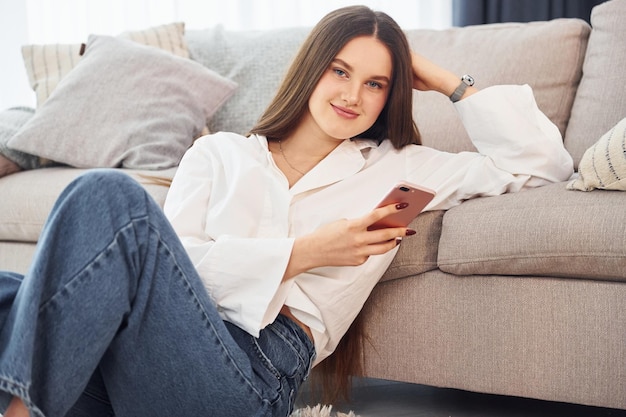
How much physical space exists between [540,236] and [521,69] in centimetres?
97

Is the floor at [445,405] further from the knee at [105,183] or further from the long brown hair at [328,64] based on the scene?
the knee at [105,183]

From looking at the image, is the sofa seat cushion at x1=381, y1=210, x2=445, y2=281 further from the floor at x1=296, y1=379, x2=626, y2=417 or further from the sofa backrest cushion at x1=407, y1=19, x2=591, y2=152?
the sofa backrest cushion at x1=407, y1=19, x2=591, y2=152

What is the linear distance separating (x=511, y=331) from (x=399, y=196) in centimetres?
49

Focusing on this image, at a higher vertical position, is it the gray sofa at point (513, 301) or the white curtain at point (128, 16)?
the white curtain at point (128, 16)

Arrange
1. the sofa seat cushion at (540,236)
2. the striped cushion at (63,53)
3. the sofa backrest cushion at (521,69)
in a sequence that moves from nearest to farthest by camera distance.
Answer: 1. the sofa seat cushion at (540,236)
2. the sofa backrest cushion at (521,69)
3. the striped cushion at (63,53)

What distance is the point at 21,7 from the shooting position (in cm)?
370

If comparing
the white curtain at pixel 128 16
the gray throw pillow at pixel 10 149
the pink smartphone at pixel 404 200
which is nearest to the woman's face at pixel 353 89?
the pink smartphone at pixel 404 200

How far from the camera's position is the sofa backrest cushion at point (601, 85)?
2.26 meters

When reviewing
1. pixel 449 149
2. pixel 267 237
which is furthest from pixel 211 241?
pixel 449 149

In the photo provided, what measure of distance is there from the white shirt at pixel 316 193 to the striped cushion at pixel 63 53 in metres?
1.18

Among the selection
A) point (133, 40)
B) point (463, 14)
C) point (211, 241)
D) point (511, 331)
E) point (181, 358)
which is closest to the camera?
point (181, 358)

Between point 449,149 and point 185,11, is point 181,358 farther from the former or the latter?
point 185,11

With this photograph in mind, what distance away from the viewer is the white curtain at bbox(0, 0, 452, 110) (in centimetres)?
370

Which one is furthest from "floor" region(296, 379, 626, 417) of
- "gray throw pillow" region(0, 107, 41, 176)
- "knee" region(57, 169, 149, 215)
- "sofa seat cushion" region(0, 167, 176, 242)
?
"gray throw pillow" region(0, 107, 41, 176)
